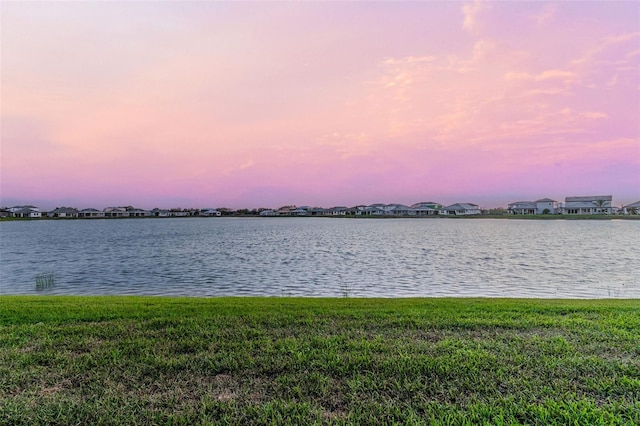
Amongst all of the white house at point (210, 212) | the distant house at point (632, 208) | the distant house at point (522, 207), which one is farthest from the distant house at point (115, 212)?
the distant house at point (632, 208)

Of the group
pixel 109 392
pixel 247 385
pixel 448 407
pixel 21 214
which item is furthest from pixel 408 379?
pixel 21 214

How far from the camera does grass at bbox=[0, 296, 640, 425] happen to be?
3.29 m

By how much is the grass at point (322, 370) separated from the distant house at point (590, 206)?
131 m

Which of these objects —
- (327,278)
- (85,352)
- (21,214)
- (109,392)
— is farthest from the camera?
(21,214)

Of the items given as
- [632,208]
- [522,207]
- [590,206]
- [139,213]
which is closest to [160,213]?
[139,213]

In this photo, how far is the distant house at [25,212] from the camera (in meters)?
143

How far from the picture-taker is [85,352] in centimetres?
474

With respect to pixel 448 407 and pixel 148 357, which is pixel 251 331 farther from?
pixel 448 407

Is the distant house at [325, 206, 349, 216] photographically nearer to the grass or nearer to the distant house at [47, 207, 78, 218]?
the distant house at [47, 207, 78, 218]

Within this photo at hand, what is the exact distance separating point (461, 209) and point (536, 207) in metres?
27.0

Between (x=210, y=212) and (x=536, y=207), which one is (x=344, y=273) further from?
(x=210, y=212)

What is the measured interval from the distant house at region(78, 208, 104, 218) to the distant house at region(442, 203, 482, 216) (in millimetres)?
149303

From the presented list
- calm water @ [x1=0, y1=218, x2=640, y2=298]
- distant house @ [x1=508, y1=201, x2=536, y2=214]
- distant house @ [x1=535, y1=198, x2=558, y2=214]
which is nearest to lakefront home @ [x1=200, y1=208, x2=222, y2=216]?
distant house @ [x1=508, y1=201, x2=536, y2=214]

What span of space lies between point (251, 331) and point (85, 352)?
2.14 metres
